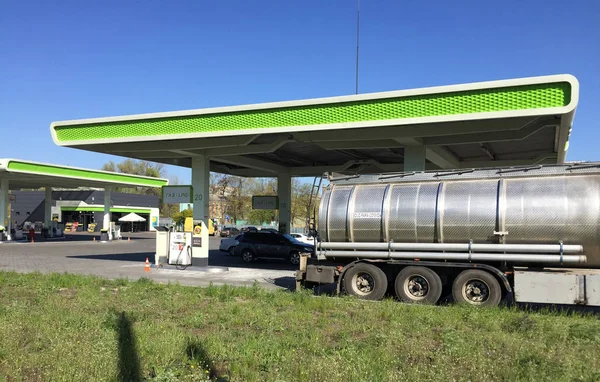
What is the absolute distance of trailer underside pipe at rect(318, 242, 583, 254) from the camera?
10602 mm

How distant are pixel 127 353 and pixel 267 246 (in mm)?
18039

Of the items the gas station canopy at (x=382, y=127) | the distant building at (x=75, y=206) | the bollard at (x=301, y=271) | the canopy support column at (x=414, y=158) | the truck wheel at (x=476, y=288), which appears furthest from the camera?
the distant building at (x=75, y=206)

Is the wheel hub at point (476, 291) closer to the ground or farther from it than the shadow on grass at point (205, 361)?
farther from it

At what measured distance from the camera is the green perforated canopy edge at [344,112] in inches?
473

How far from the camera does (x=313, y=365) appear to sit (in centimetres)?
605

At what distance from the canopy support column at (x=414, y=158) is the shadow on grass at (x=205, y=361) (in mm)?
11130

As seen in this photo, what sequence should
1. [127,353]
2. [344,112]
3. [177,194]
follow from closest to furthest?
[127,353], [344,112], [177,194]

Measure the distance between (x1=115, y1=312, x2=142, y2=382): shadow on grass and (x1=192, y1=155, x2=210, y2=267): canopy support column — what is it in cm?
1109

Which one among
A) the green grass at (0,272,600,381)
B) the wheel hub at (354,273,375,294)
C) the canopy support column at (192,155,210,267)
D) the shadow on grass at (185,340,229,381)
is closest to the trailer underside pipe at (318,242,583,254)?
the wheel hub at (354,273,375,294)

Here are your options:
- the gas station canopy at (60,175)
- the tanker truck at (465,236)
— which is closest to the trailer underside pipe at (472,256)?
the tanker truck at (465,236)

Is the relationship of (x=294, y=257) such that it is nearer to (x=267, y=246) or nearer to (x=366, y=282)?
(x=267, y=246)

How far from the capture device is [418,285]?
1214cm

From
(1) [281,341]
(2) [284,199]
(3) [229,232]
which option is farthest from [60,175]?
(1) [281,341]

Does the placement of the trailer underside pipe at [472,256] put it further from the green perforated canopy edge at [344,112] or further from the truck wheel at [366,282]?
the green perforated canopy edge at [344,112]
